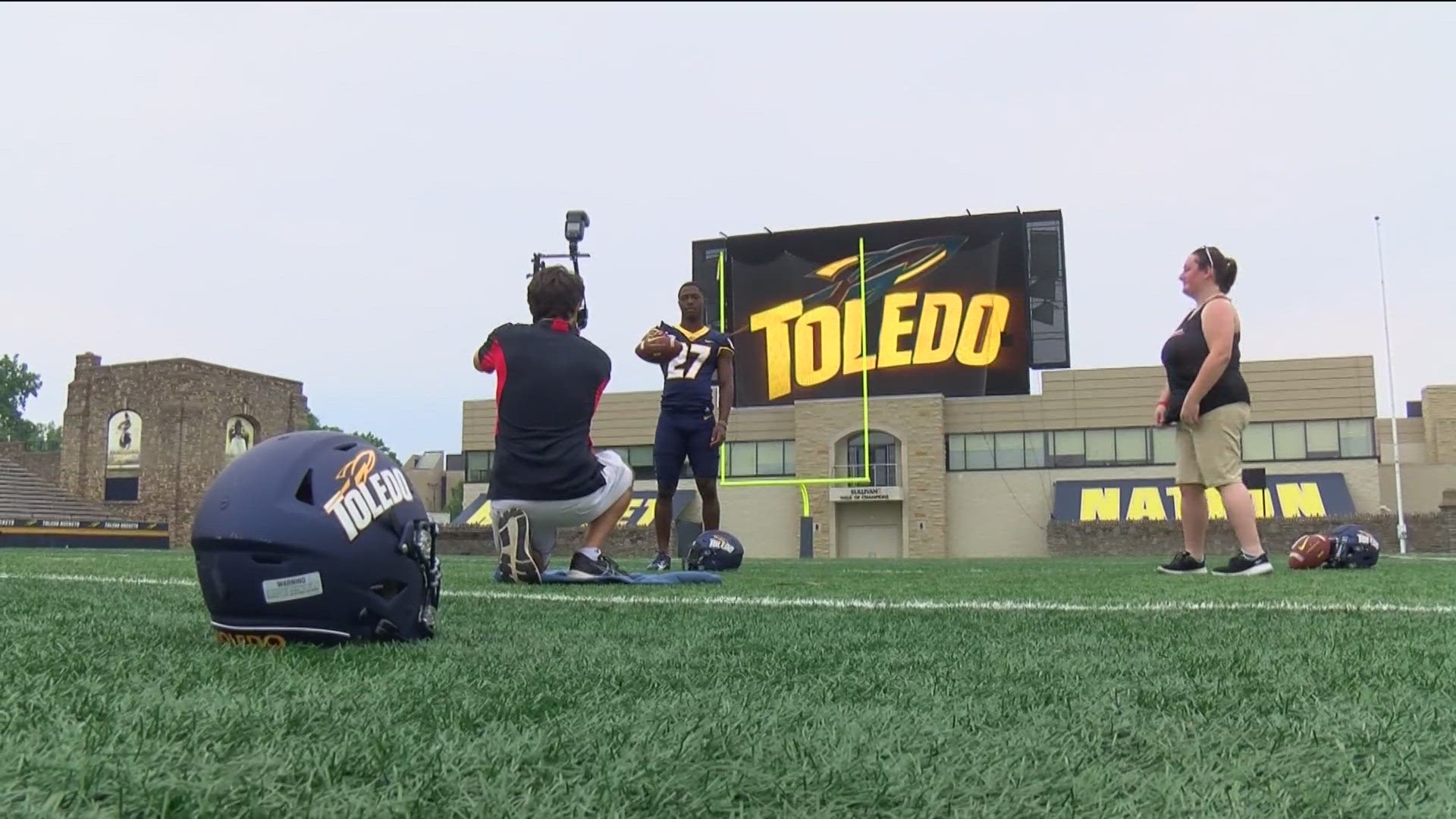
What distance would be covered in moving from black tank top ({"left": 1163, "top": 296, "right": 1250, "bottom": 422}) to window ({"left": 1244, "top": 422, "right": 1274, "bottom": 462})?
84.9ft

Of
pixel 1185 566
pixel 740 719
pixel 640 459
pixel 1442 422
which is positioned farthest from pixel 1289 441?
pixel 740 719

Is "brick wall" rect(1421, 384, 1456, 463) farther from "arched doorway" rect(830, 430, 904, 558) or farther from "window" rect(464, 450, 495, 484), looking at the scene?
"window" rect(464, 450, 495, 484)

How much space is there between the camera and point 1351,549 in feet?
21.3

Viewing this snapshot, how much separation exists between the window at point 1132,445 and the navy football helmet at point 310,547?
29.9 metres

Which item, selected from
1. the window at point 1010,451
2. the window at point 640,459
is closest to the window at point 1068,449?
the window at point 1010,451

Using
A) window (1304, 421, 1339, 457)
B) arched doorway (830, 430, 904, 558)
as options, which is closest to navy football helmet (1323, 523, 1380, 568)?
arched doorway (830, 430, 904, 558)

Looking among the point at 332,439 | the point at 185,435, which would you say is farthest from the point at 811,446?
the point at 332,439

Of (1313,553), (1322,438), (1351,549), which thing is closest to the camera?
(1313,553)

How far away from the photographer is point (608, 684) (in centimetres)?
175

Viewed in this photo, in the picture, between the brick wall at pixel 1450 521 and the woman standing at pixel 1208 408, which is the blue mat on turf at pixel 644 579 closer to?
the woman standing at pixel 1208 408

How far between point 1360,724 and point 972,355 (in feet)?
88.1

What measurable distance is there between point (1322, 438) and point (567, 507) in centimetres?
2950

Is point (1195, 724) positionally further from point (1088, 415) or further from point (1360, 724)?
point (1088, 415)

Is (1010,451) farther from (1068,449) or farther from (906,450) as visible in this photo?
(906,450)
